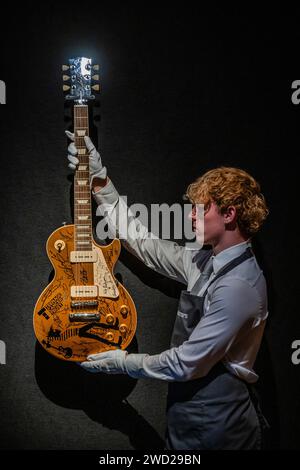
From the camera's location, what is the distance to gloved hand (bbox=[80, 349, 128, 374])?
6.66 feet

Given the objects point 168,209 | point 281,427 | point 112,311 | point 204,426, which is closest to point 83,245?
point 112,311

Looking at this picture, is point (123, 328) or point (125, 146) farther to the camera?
point (125, 146)

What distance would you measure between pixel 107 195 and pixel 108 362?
0.67 meters

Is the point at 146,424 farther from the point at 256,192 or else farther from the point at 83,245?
the point at 256,192

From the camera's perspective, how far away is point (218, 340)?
6.14 ft

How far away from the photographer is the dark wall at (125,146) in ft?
7.61

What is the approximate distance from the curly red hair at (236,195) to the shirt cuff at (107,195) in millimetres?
368

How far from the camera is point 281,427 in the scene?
2500 millimetres

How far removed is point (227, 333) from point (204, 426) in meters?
0.37
